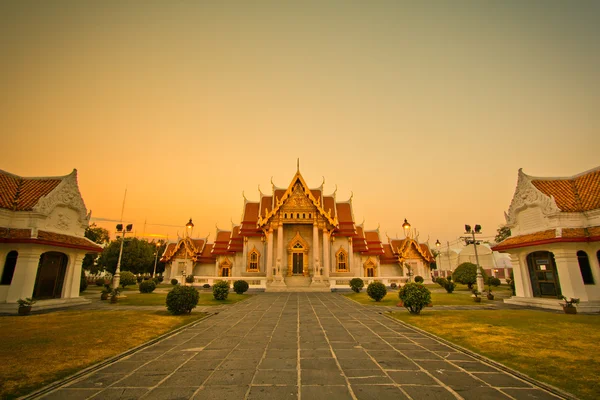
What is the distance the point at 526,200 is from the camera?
Result: 60.3 feet

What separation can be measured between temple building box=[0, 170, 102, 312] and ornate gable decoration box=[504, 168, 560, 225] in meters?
27.2

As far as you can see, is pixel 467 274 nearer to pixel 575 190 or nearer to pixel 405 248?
pixel 405 248

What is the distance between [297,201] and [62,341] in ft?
83.5

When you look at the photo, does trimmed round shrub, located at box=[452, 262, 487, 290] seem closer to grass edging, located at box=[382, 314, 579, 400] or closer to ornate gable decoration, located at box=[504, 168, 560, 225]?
ornate gable decoration, located at box=[504, 168, 560, 225]

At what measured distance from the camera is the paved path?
15.9ft

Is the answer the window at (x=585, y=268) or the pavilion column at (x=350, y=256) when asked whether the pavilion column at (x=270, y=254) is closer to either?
the pavilion column at (x=350, y=256)

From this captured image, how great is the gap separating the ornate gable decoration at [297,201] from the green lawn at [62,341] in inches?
751

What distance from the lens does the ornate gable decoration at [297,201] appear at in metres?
31.8

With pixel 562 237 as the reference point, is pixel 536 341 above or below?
below

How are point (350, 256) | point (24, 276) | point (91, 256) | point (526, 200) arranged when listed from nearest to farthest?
point (24, 276) < point (526, 200) < point (350, 256) < point (91, 256)

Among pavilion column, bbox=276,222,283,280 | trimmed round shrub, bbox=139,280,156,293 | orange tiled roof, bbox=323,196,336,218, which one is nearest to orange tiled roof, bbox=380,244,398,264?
orange tiled roof, bbox=323,196,336,218

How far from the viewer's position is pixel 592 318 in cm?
1227

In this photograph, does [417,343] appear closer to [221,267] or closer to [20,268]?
[20,268]

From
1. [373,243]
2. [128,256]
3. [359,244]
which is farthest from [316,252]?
[128,256]
